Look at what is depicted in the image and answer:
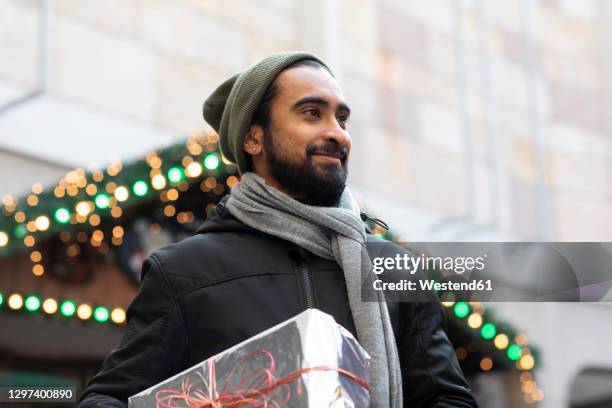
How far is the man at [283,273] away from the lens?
109 inches

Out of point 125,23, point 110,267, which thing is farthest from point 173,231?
point 125,23

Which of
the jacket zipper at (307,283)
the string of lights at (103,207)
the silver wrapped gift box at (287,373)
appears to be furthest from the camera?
A: the string of lights at (103,207)

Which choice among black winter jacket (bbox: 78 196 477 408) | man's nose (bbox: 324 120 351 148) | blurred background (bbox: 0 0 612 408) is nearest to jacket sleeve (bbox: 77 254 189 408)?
black winter jacket (bbox: 78 196 477 408)

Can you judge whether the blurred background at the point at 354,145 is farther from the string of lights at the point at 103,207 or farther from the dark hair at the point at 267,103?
the dark hair at the point at 267,103

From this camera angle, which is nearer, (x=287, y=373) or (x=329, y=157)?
(x=287, y=373)

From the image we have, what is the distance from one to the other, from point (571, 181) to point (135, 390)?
33.6 ft

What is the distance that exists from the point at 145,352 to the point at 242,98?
0.68 metres

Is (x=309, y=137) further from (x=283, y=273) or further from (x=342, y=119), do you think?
(x=283, y=273)

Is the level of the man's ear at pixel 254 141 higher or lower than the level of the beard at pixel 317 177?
higher

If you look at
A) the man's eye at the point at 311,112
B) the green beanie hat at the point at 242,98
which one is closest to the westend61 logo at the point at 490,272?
the man's eye at the point at 311,112

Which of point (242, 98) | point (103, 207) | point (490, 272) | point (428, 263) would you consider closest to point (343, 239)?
point (428, 263)

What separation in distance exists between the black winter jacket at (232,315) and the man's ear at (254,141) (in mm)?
278

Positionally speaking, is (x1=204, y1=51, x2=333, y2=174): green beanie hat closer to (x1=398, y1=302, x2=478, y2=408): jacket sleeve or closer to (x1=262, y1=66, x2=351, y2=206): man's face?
(x1=262, y1=66, x2=351, y2=206): man's face

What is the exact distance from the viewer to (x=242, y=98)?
10.3ft
